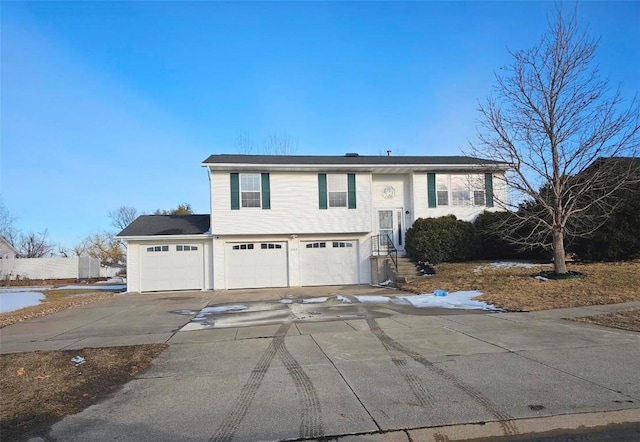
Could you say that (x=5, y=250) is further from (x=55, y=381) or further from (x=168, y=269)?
(x=55, y=381)

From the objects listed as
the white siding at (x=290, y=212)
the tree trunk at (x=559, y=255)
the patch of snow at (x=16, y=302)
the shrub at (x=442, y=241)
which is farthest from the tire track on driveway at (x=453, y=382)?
the patch of snow at (x=16, y=302)

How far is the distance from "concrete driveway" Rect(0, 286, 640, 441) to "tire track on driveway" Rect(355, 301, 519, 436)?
Result: 16 millimetres

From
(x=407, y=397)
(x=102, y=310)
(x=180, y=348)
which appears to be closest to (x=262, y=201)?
(x=102, y=310)

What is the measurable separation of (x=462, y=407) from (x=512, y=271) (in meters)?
13.5

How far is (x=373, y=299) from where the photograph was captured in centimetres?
1466

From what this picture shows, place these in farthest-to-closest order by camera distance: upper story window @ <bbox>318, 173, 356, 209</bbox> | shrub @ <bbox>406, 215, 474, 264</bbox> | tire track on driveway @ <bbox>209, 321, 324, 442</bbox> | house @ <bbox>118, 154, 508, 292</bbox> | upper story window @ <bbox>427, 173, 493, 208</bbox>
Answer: upper story window @ <bbox>427, 173, 493, 208</bbox>
upper story window @ <bbox>318, 173, 356, 209</bbox>
house @ <bbox>118, 154, 508, 292</bbox>
shrub @ <bbox>406, 215, 474, 264</bbox>
tire track on driveway @ <bbox>209, 321, 324, 442</bbox>

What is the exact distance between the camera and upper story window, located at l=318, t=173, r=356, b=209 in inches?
874

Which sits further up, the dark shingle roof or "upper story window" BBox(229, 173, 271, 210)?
the dark shingle roof

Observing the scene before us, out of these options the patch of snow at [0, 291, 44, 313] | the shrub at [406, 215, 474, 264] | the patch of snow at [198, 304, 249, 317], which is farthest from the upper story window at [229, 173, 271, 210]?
the patch of snow at [0, 291, 44, 313]

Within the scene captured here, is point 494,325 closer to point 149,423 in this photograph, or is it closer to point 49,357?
point 149,423

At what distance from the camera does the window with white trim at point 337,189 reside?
72.9 ft

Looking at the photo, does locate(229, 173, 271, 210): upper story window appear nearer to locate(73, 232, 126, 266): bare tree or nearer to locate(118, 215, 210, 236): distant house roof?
locate(118, 215, 210, 236): distant house roof

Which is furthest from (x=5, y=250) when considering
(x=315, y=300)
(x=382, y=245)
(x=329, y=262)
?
(x=315, y=300)

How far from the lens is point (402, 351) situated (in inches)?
286
